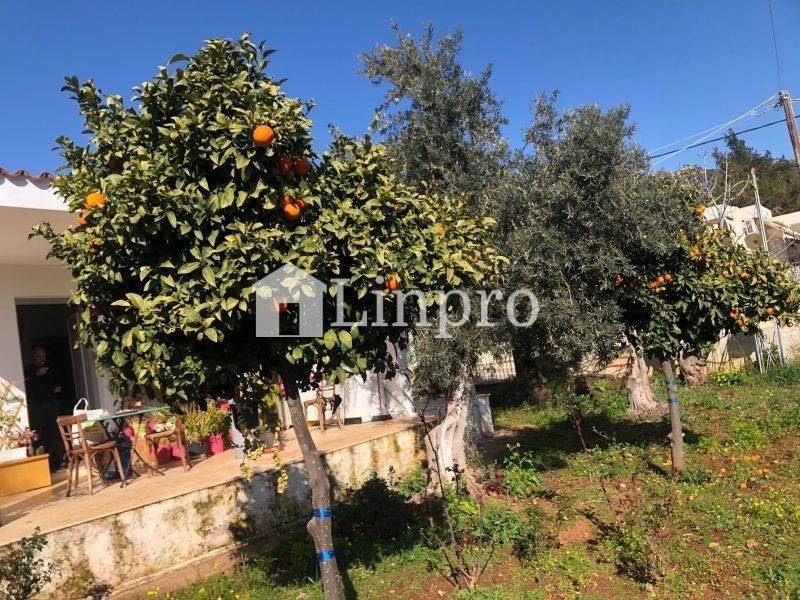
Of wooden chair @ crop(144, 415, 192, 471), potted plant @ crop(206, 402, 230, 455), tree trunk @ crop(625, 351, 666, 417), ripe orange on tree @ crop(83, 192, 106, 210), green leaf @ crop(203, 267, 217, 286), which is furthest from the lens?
tree trunk @ crop(625, 351, 666, 417)

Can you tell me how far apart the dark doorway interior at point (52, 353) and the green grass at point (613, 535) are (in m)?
4.37

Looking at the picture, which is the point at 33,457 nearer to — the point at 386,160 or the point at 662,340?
the point at 386,160

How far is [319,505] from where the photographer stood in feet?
11.4

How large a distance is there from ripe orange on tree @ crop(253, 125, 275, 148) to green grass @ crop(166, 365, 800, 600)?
3.53 m

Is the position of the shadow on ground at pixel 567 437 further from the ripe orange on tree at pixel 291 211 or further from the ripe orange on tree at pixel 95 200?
the ripe orange on tree at pixel 95 200

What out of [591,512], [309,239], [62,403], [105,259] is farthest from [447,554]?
[62,403]

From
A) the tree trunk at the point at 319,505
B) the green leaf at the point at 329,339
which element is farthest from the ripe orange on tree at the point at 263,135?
the tree trunk at the point at 319,505

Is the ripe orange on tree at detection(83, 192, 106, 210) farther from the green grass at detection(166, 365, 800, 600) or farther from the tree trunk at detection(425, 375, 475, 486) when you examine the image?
the tree trunk at detection(425, 375, 475, 486)

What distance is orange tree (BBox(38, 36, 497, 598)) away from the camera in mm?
2822

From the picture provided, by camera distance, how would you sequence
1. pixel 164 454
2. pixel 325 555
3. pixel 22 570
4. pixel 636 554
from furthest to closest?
1. pixel 164 454
2. pixel 636 554
3. pixel 22 570
4. pixel 325 555

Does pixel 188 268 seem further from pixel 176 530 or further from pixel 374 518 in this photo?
pixel 374 518

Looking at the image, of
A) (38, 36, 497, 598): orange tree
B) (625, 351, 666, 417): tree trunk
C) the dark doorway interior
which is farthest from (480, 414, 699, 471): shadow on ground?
the dark doorway interior

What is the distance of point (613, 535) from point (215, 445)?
509 centimetres

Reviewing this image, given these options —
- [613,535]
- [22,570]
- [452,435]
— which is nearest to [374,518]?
[452,435]
